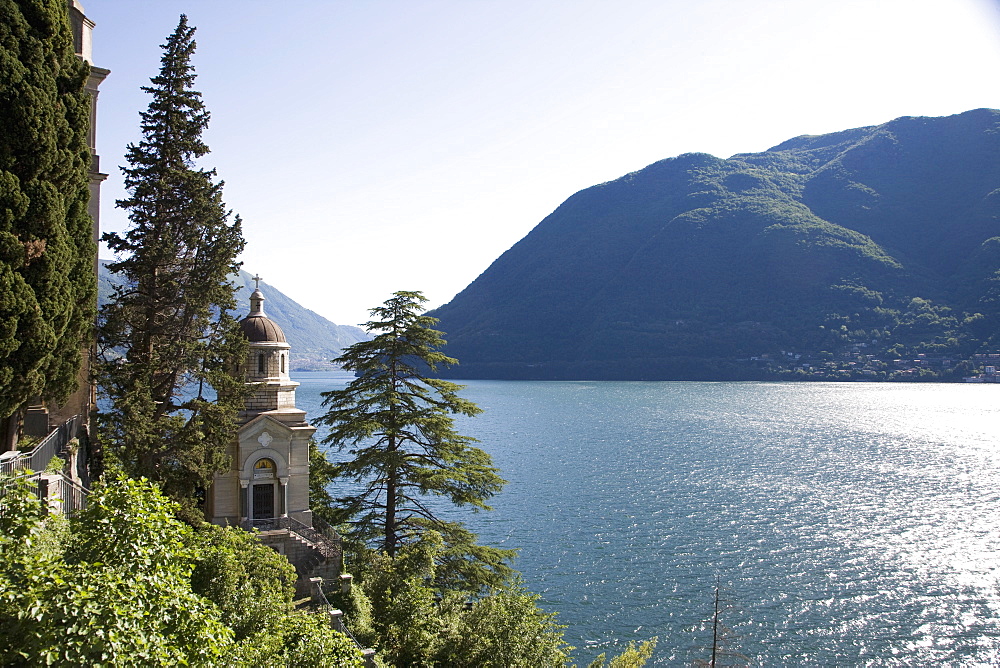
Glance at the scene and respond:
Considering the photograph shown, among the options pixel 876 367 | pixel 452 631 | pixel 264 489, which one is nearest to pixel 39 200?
pixel 452 631

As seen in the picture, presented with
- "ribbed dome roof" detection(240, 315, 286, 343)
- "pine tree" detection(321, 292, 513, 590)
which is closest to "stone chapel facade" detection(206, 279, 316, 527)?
"ribbed dome roof" detection(240, 315, 286, 343)

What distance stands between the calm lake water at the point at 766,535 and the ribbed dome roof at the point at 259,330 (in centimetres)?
1555

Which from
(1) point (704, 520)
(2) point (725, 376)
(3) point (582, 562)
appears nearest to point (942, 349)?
(2) point (725, 376)

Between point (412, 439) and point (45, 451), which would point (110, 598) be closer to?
point (45, 451)

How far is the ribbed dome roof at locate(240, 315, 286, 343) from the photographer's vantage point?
80.7 feet

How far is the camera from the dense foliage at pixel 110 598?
6535 mm

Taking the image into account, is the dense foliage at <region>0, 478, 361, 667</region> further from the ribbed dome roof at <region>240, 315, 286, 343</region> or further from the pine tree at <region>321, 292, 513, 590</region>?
the ribbed dome roof at <region>240, 315, 286, 343</region>

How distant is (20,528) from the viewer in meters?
7.46

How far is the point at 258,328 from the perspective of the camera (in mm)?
24812

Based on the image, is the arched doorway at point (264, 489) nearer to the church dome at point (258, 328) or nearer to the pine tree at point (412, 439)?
the pine tree at point (412, 439)

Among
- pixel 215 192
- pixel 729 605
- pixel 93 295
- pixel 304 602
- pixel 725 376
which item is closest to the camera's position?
pixel 93 295

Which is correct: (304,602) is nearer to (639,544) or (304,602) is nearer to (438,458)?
(438,458)

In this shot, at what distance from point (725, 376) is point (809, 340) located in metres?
25.6

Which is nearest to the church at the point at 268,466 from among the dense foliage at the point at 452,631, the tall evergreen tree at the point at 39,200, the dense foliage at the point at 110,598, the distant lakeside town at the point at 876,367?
the dense foliage at the point at 452,631
